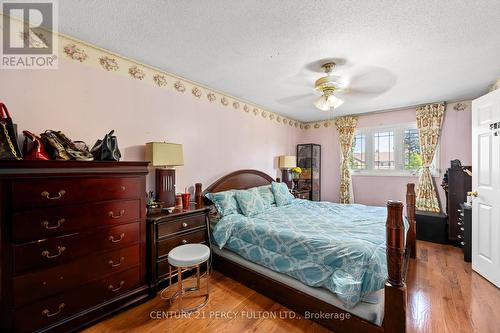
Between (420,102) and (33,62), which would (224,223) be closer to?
(33,62)

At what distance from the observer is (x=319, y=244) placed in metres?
1.88

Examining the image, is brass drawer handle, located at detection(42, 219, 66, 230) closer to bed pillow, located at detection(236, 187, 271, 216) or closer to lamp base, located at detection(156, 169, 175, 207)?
lamp base, located at detection(156, 169, 175, 207)

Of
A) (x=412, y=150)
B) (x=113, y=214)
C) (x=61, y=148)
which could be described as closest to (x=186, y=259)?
(x=113, y=214)

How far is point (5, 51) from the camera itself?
5.76 feet

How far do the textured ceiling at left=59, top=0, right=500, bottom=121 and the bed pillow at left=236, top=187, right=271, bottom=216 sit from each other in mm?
1595

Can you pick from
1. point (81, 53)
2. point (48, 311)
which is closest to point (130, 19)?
point (81, 53)

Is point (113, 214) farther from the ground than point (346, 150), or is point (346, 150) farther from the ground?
point (346, 150)

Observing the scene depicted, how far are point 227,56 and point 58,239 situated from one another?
7.24ft

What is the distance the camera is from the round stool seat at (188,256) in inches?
72.7

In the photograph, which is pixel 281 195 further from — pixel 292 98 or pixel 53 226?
pixel 53 226

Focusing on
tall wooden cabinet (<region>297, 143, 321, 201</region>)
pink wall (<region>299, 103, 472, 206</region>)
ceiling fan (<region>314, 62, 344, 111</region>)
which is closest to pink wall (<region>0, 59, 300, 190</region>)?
ceiling fan (<region>314, 62, 344, 111</region>)

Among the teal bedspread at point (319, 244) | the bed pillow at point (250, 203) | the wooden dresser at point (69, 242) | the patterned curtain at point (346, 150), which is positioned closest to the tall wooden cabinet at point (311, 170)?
the patterned curtain at point (346, 150)

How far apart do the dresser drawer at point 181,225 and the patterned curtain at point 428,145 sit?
395 centimetres

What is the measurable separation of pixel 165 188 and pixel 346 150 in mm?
3887
